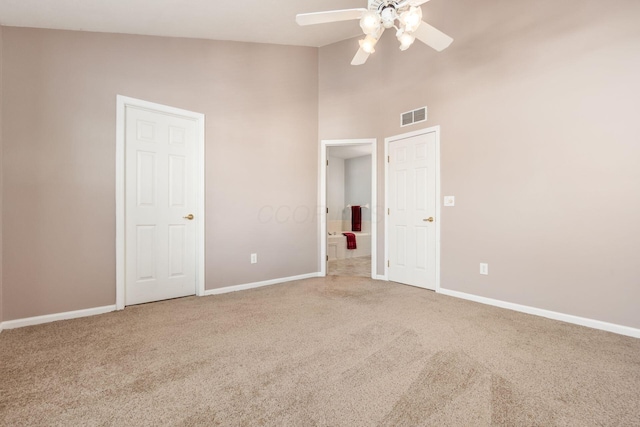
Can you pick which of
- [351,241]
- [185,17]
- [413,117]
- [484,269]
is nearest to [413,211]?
[484,269]

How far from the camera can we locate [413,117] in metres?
3.66

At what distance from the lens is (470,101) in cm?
314

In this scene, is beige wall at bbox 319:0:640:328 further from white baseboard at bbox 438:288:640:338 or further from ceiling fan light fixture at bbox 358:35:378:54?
ceiling fan light fixture at bbox 358:35:378:54

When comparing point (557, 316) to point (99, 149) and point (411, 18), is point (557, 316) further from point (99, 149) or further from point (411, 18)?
point (99, 149)

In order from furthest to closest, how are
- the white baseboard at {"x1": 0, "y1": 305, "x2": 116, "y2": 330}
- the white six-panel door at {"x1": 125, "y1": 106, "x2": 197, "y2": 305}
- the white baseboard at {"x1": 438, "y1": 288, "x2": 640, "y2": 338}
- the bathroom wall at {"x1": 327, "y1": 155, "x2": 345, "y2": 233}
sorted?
the bathroom wall at {"x1": 327, "y1": 155, "x2": 345, "y2": 233} < the white six-panel door at {"x1": 125, "y1": 106, "x2": 197, "y2": 305} < the white baseboard at {"x1": 0, "y1": 305, "x2": 116, "y2": 330} < the white baseboard at {"x1": 438, "y1": 288, "x2": 640, "y2": 338}

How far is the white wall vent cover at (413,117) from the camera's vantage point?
3559 mm

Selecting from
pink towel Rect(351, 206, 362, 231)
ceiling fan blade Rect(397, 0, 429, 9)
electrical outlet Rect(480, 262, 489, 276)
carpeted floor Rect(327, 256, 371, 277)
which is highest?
ceiling fan blade Rect(397, 0, 429, 9)

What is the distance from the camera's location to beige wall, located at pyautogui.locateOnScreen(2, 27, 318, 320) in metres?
2.41

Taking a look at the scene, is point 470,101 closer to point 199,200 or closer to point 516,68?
point 516,68

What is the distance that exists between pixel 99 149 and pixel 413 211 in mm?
3539

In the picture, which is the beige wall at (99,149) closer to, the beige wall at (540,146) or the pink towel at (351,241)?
the beige wall at (540,146)

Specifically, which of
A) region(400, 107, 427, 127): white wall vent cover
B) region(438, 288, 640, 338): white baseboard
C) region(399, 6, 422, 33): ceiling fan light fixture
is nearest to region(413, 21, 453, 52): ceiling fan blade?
region(399, 6, 422, 33): ceiling fan light fixture

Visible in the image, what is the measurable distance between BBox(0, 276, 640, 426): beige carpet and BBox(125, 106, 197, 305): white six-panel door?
0.49 m

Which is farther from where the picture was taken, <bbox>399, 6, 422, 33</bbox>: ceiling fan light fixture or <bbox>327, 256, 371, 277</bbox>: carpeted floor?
<bbox>327, 256, 371, 277</bbox>: carpeted floor
